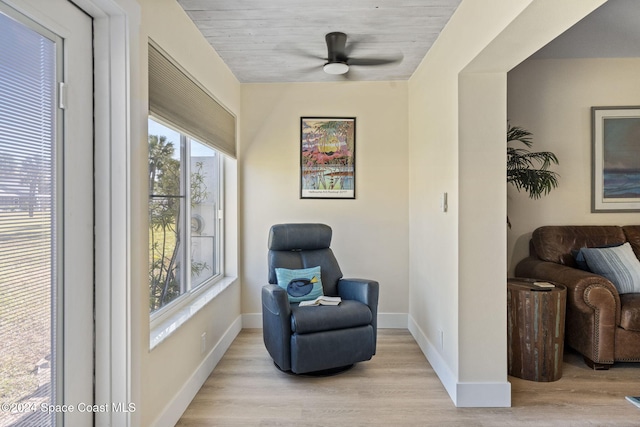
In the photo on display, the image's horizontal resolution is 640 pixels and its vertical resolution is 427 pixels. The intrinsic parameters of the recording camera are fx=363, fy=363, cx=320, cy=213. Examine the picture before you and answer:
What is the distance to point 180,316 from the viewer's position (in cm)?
224

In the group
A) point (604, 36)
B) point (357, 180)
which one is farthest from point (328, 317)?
point (604, 36)

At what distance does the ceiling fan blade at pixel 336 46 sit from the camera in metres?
2.55

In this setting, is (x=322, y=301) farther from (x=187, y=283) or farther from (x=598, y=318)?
(x=598, y=318)

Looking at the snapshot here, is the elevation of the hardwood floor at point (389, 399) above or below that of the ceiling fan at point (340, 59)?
below

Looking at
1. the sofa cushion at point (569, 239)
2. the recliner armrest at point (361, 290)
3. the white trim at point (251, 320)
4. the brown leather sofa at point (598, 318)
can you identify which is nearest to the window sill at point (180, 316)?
the white trim at point (251, 320)

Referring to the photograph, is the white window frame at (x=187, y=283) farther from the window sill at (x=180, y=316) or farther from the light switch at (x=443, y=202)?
the light switch at (x=443, y=202)

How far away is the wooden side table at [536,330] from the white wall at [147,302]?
215cm

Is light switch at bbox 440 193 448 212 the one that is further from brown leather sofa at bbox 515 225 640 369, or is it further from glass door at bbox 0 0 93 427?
glass door at bbox 0 0 93 427

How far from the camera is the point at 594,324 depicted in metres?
2.61

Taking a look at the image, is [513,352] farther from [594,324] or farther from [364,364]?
[364,364]

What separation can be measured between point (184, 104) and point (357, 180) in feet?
6.26

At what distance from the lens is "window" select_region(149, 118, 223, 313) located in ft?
7.07

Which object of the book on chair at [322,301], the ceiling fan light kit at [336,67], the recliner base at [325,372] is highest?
the ceiling fan light kit at [336,67]

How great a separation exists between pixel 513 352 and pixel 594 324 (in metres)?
0.64
